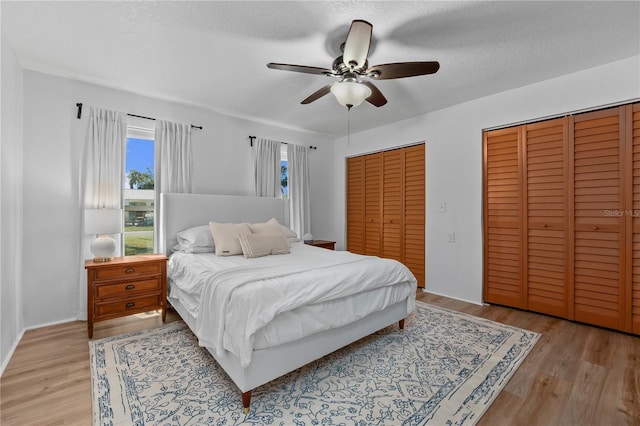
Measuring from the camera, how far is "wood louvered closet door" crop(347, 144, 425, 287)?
171 inches

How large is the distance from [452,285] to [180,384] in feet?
11.1

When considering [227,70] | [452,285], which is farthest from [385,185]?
[227,70]

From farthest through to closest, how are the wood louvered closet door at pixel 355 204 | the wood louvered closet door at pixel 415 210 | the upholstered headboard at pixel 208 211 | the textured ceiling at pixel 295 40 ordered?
the wood louvered closet door at pixel 355 204
the wood louvered closet door at pixel 415 210
the upholstered headboard at pixel 208 211
the textured ceiling at pixel 295 40

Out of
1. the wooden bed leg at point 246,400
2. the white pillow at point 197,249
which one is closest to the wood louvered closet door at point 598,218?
the wooden bed leg at point 246,400

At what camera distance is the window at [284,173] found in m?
4.82

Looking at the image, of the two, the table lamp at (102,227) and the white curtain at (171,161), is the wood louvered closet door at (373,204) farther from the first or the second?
the table lamp at (102,227)

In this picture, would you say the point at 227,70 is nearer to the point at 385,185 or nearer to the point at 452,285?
the point at 385,185

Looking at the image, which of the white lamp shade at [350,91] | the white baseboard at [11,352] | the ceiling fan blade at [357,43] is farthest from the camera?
the white lamp shade at [350,91]

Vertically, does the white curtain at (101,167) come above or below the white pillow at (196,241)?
above

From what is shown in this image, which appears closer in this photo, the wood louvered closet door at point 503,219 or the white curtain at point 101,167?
the white curtain at point 101,167

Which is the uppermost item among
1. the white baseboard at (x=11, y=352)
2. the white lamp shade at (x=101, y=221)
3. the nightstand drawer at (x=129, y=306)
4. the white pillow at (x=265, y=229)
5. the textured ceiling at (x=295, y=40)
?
the textured ceiling at (x=295, y=40)

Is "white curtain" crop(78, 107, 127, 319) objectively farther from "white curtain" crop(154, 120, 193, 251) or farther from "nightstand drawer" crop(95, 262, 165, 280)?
"nightstand drawer" crop(95, 262, 165, 280)

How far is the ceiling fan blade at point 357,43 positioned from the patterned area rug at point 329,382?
2.33 meters

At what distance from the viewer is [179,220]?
3.55m
